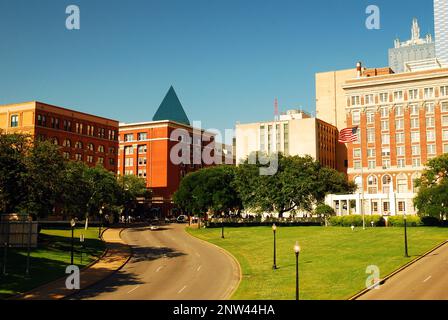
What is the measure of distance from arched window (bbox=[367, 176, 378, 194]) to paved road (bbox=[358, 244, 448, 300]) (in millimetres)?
79112

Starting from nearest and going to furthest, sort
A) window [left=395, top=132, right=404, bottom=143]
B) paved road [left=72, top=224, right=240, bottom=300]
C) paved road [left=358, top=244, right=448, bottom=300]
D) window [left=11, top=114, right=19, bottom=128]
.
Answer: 1. paved road [left=358, top=244, right=448, bottom=300]
2. paved road [left=72, top=224, right=240, bottom=300]
3. window [left=11, top=114, right=19, bottom=128]
4. window [left=395, top=132, right=404, bottom=143]

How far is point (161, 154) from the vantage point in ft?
449

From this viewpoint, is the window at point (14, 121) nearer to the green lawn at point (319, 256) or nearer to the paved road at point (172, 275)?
the green lawn at point (319, 256)

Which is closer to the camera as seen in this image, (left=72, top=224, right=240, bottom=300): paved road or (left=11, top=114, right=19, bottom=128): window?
(left=72, top=224, right=240, bottom=300): paved road

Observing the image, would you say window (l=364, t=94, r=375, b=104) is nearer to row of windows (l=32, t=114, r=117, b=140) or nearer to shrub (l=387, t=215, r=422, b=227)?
shrub (l=387, t=215, r=422, b=227)

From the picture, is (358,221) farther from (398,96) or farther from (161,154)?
(161,154)

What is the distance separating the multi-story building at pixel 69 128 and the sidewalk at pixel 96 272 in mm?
37419

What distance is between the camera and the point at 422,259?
45562 mm

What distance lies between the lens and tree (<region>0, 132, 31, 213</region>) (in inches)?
2036

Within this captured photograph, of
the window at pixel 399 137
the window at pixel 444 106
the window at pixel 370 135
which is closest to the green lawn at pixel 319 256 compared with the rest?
the window at pixel 399 137

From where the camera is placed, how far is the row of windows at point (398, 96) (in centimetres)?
11825

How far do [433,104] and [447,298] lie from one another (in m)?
97.8

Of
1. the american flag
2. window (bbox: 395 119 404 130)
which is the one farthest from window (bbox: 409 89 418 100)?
the american flag

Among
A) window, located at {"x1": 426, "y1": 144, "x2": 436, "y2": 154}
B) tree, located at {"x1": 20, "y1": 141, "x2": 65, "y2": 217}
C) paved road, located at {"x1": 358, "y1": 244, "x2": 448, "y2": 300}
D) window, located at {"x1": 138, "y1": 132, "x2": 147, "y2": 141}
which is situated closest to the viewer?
paved road, located at {"x1": 358, "y1": 244, "x2": 448, "y2": 300}
